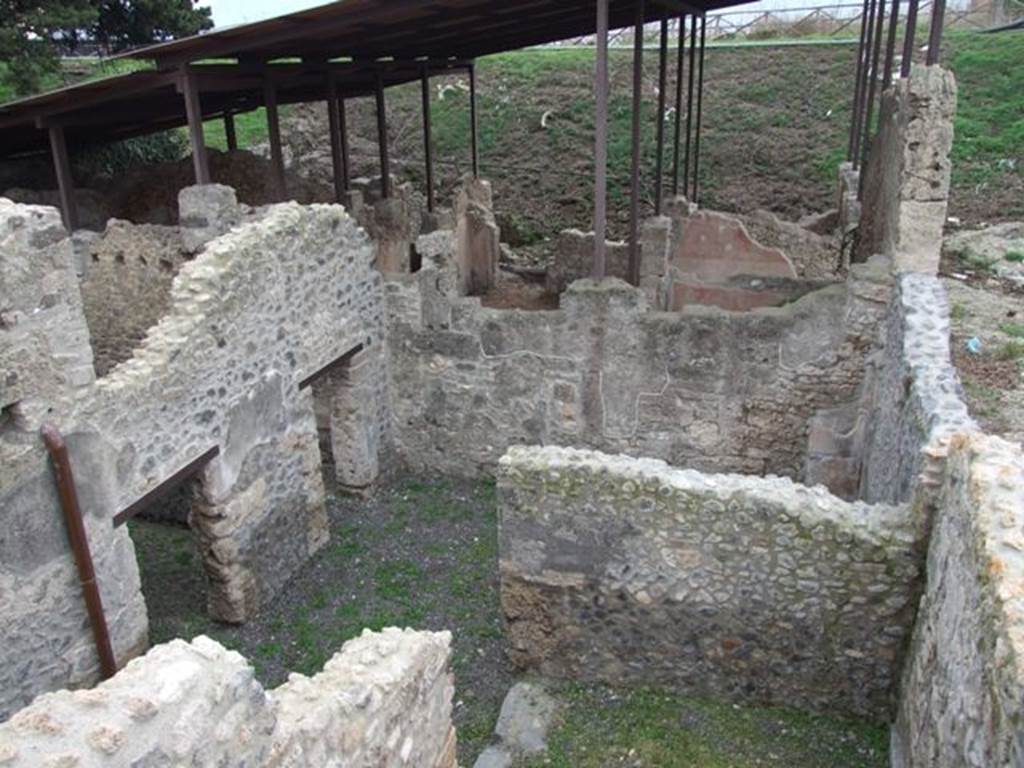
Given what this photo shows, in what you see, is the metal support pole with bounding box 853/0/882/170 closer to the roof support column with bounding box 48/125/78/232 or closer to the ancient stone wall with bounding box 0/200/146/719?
the ancient stone wall with bounding box 0/200/146/719

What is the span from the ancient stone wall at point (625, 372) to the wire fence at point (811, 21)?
19.4 meters

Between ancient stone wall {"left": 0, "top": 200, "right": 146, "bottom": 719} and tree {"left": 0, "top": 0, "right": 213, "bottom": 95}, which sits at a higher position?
tree {"left": 0, "top": 0, "right": 213, "bottom": 95}

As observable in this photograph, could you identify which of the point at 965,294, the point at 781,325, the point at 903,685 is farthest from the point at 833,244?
the point at 903,685

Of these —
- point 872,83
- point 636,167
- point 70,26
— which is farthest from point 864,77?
point 70,26

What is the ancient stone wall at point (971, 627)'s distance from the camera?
11.1 ft

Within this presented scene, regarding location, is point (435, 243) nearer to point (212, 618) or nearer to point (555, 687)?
point (212, 618)

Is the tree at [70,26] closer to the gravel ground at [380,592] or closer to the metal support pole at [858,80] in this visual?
the gravel ground at [380,592]

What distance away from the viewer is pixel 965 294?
10859 millimetres

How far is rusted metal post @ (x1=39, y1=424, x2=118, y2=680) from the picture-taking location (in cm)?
586

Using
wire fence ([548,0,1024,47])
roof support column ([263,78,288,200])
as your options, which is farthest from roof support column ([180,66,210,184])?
wire fence ([548,0,1024,47])

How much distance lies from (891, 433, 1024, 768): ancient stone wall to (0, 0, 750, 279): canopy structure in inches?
189

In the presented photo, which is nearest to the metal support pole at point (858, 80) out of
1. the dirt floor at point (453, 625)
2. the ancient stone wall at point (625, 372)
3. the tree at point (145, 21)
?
the ancient stone wall at point (625, 372)

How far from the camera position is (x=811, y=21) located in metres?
29.1

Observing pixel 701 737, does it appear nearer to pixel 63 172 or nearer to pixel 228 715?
pixel 228 715
